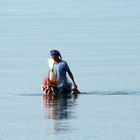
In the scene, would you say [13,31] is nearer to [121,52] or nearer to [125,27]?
[125,27]

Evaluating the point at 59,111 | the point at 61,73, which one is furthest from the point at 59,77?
the point at 59,111

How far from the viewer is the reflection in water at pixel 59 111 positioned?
23125mm

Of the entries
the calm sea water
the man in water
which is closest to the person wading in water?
the man in water

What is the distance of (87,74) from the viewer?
34.1 metres

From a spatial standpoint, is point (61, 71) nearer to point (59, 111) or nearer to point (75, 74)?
point (59, 111)

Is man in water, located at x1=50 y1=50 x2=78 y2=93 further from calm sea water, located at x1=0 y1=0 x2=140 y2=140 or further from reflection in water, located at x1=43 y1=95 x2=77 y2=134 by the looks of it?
reflection in water, located at x1=43 y1=95 x2=77 y2=134

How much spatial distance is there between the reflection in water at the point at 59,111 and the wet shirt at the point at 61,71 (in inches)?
28.6

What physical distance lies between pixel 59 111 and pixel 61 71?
414 centimetres

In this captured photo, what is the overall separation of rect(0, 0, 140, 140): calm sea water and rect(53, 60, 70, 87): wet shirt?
587 millimetres

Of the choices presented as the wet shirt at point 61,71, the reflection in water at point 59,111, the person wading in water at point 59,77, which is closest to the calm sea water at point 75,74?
the reflection in water at point 59,111

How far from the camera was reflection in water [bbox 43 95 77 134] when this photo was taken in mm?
23125

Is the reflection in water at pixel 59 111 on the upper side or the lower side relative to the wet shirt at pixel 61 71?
lower

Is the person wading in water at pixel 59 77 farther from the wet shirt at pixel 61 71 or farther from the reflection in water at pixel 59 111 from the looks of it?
the reflection in water at pixel 59 111

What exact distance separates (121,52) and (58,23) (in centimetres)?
1918
